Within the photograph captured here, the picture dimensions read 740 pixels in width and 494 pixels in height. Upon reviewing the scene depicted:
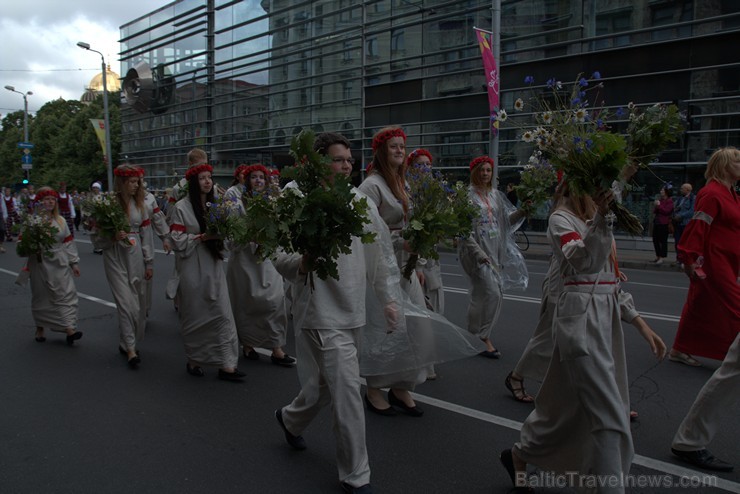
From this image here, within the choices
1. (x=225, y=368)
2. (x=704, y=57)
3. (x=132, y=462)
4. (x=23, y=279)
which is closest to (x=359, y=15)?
(x=704, y=57)

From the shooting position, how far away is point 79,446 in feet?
14.1

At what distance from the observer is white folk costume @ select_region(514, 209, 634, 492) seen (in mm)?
2975

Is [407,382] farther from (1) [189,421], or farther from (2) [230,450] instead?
(1) [189,421]

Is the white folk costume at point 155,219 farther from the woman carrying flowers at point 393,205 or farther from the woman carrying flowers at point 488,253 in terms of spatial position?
the woman carrying flowers at point 488,253

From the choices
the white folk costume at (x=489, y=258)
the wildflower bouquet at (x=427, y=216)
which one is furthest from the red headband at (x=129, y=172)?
the white folk costume at (x=489, y=258)

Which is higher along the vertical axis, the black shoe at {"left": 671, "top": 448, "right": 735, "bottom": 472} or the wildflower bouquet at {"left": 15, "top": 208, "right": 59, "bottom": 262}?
the wildflower bouquet at {"left": 15, "top": 208, "right": 59, "bottom": 262}

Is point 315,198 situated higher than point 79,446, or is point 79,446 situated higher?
point 315,198

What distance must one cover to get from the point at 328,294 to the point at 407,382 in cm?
144

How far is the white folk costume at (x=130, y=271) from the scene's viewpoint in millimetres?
6352

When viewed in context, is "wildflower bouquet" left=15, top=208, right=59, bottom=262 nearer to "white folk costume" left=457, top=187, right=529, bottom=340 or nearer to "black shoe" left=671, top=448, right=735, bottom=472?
"white folk costume" left=457, top=187, right=529, bottom=340

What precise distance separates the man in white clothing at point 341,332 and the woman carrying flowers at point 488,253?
2371 millimetres

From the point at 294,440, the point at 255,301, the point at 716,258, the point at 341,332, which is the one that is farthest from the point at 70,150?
the point at 341,332

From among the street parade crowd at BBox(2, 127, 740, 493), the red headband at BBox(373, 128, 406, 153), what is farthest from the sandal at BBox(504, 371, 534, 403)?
the red headband at BBox(373, 128, 406, 153)

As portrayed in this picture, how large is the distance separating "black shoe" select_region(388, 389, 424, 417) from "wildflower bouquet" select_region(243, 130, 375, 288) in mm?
1775
